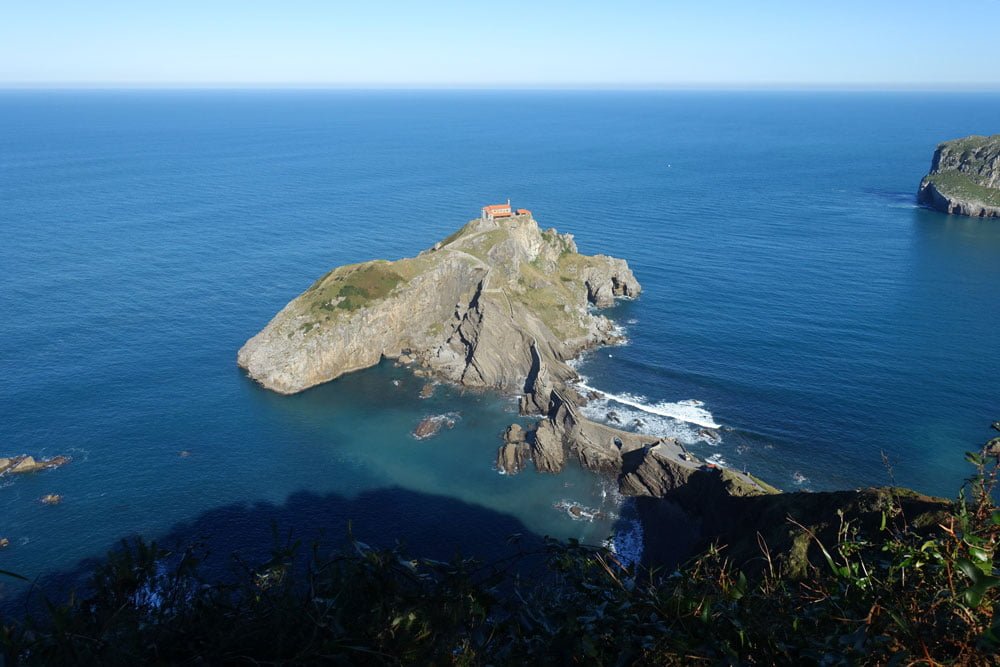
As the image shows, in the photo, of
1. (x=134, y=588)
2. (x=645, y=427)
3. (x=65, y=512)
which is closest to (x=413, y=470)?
(x=645, y=427)

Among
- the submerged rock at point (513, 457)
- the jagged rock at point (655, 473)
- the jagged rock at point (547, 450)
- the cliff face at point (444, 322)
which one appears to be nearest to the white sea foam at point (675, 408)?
the cliff face at point (444, 322)

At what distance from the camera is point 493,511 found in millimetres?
52125

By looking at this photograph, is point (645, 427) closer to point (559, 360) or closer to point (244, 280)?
point (559, 360)

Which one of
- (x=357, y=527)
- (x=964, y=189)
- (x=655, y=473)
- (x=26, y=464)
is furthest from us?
(x=964, y=189)

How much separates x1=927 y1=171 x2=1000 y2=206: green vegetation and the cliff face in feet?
356

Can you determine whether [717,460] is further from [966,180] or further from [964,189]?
[966,180]

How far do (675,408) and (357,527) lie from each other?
1368 inches

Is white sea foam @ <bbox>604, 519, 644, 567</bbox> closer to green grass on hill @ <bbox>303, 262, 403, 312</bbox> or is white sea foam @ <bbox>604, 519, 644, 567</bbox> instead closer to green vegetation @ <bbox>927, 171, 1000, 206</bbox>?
green grass on hill @ <bbox>303, 262, 403, 312</bbox>

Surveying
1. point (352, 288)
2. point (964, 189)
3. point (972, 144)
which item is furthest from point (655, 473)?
point (972, 144)

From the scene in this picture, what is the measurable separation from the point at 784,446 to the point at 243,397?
55743 mm

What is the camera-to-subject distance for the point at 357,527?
49.8 metres

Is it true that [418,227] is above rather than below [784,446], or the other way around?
above

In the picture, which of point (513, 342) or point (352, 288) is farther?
point (352, 288)

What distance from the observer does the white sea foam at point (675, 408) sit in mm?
64188
